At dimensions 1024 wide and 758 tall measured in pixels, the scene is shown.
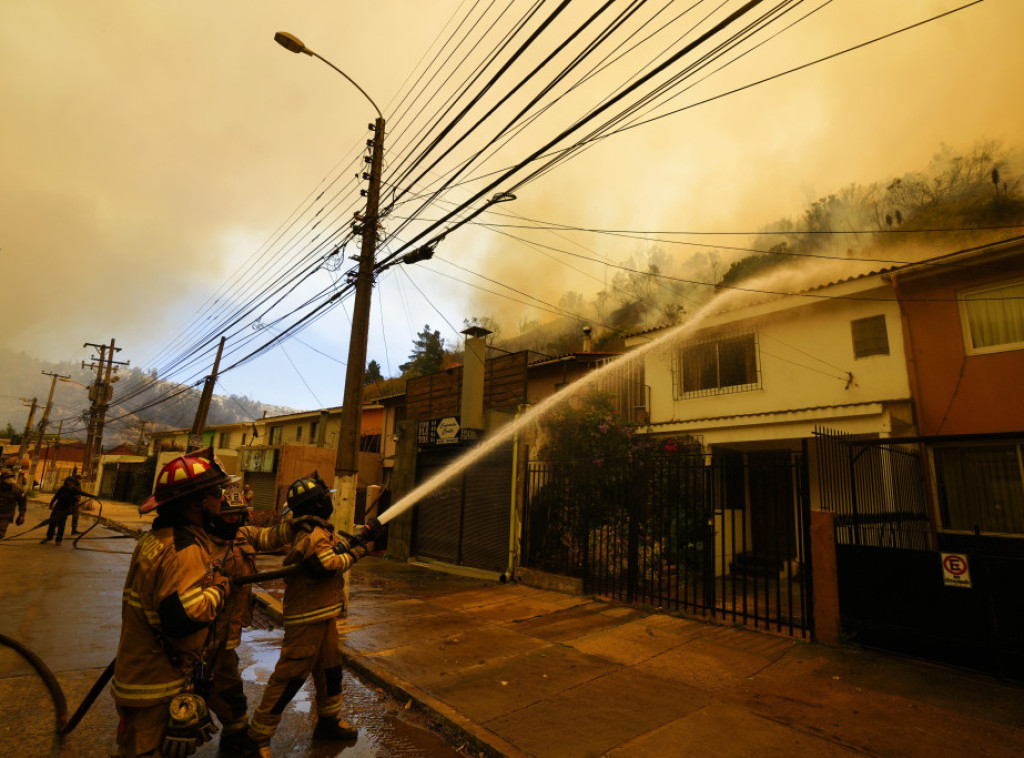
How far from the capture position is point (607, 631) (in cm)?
682

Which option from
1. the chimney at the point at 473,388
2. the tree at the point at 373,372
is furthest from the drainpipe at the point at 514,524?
the tree at the point at 373,372

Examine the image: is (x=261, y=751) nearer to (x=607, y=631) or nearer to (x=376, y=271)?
(x=607, y=631)

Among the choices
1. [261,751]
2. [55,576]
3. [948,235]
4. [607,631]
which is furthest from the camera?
[948,235]

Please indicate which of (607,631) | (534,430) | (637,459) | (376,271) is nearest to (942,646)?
(607,631)

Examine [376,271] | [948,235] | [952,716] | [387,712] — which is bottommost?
[387,712]

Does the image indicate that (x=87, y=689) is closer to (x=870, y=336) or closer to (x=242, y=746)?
(x=242, y=746)

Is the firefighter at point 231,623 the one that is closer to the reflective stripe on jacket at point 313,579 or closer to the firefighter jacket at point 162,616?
the reflective stripe on jacket at point 313,579

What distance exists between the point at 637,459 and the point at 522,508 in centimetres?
292

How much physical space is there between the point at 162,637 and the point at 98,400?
138ft

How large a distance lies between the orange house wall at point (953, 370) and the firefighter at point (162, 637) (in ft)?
39.5

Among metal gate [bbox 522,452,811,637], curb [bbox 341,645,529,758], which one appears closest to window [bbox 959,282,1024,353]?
metal gate [bbox 522,452,811,637]

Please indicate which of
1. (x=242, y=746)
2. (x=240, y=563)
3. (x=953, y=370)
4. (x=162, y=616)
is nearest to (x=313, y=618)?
(x=240, y=563)

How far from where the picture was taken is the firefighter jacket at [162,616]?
8.77 ft

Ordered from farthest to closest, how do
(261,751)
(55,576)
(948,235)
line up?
(948,235), (55,576), (261,751)
